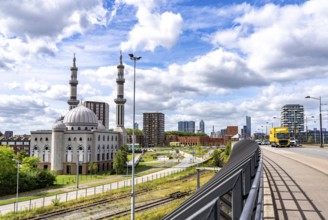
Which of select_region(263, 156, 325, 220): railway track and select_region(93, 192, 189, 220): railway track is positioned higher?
select_region(263, 156, 325, 220): railway track

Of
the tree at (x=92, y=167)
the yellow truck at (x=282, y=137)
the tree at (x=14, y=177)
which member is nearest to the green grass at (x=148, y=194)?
the yellow truck at (x=282, y=137)

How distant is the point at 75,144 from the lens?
85.2 meters

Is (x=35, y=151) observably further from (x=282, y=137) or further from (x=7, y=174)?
(x=282, y=137)

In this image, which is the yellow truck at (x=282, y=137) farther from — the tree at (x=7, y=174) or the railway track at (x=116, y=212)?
the tree at (x=7, y=174)

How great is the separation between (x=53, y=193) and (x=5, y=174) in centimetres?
1020

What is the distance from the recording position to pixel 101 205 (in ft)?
132

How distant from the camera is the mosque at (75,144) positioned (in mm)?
83438

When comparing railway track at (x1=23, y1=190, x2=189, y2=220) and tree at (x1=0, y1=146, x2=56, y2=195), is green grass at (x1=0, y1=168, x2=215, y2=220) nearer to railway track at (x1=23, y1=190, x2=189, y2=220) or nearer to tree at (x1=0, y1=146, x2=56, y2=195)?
railway track at (x1=23, y1=190, x2=189, y2=220)

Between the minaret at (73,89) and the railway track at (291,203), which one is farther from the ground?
the minaret at (73,89)

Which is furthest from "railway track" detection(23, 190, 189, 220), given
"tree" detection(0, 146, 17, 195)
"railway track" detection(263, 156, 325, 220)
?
"railway track" detection(263, 156, 325, 220)

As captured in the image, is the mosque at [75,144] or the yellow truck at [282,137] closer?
the yellow truck at [282,137]

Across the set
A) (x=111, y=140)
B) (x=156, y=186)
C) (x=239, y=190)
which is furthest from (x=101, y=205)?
(x=111, y=140)

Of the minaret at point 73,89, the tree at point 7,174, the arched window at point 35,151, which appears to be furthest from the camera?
the minaret at point 73,89

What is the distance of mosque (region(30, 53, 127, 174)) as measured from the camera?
83.4 m
